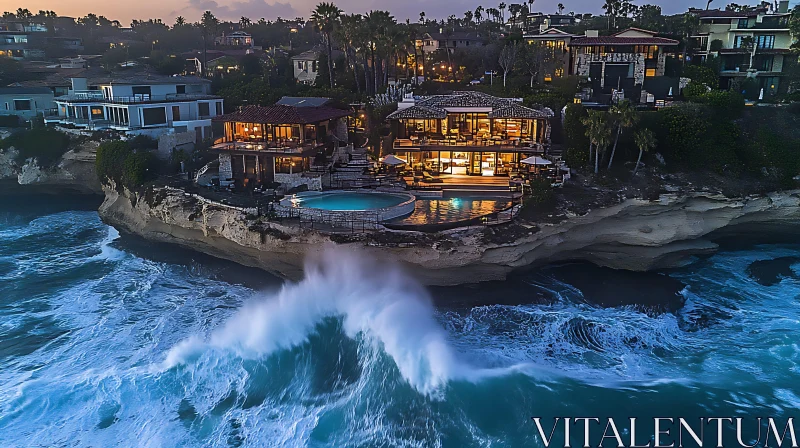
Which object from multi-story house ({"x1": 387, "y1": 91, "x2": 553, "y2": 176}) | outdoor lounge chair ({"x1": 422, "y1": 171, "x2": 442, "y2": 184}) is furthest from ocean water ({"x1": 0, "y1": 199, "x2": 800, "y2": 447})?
multi-story house ({"x1": 387, "y1": 91, "x2": 553, "y2": 176})

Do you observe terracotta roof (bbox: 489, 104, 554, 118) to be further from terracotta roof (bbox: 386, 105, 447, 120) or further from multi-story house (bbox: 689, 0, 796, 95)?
multi-story house (bbox: 689, 0, 796, 95)

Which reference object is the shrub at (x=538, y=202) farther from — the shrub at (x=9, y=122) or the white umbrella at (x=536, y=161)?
the shrub at (x=9, y=122)

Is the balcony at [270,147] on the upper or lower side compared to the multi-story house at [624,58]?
lower

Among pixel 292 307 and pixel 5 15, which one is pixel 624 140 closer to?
pixel 292 307

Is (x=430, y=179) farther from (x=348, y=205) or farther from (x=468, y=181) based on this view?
(x=348, y=205)

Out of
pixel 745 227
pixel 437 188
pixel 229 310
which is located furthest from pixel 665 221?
pixel 229 310

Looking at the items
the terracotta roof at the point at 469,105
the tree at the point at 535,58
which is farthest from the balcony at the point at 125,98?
the tree at the point at 535,58
